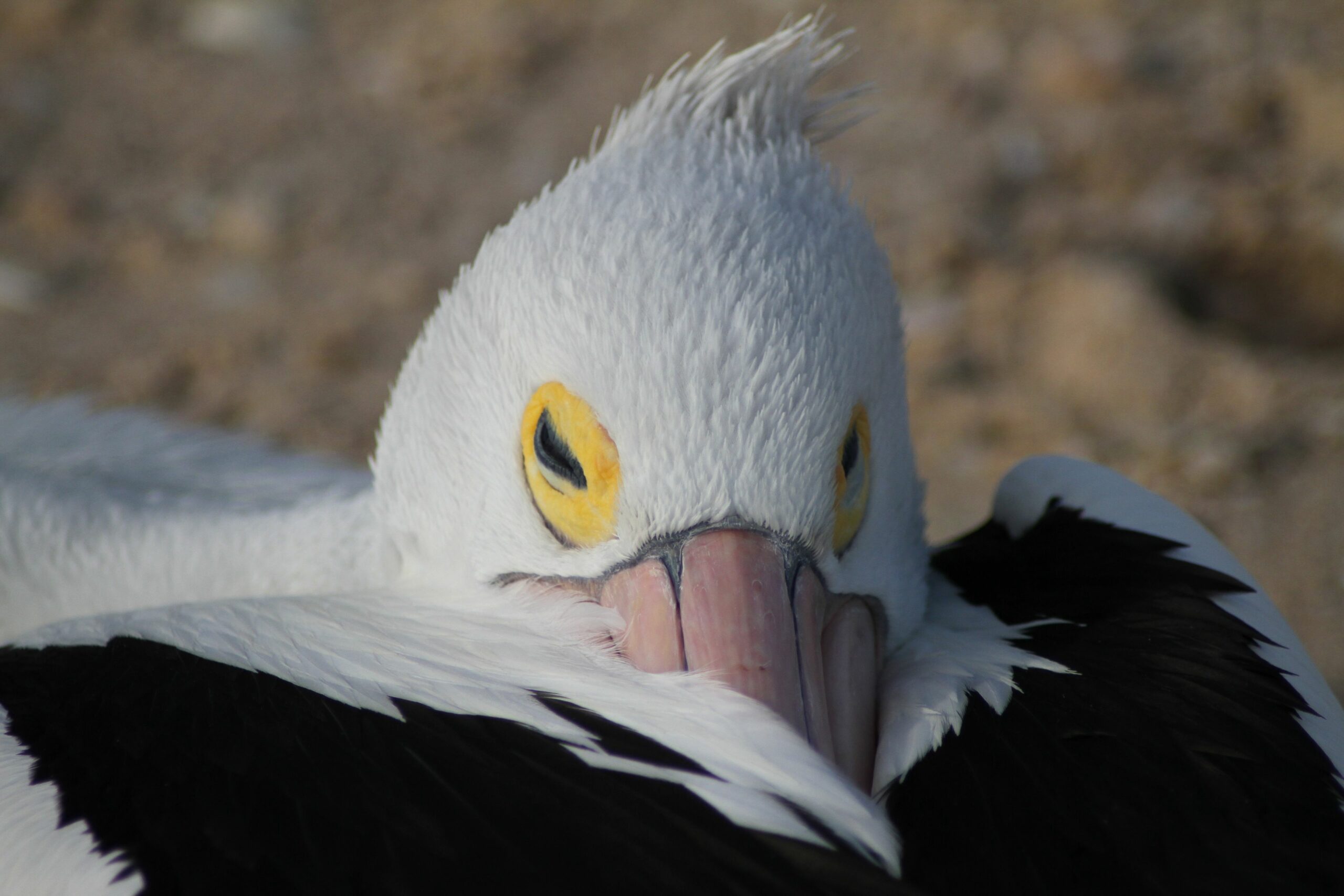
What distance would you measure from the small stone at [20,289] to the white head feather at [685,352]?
2556mm

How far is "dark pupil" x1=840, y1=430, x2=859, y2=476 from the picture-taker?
4.95ft

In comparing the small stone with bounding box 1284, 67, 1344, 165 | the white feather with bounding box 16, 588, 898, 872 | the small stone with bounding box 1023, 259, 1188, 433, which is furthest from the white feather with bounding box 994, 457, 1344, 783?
the small stone with bounding box 1284, 67, 1344, 165

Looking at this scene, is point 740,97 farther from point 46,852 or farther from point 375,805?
point 46,852

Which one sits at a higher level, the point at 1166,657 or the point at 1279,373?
the point at 1279,373

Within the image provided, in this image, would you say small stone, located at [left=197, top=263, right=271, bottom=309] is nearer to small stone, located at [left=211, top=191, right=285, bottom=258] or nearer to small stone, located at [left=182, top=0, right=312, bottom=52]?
small stone, located at [left=211, top=191, right=285, bottom=258]

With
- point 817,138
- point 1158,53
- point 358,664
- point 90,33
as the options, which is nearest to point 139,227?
point 90,33

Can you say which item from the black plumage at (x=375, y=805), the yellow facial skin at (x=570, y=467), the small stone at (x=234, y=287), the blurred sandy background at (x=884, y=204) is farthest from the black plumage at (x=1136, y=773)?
the small stone at (x=234, y=287)

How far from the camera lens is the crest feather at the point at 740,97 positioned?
1.83 meters

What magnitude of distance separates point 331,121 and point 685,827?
4050 millimetres

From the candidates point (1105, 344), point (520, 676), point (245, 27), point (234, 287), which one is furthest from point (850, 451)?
point (245, 27)

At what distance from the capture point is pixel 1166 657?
1.50 metres

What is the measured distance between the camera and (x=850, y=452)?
4.99 ft

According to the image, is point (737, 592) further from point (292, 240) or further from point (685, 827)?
point (292, 240)

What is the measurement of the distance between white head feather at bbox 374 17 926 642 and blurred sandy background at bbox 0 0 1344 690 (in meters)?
1.58
